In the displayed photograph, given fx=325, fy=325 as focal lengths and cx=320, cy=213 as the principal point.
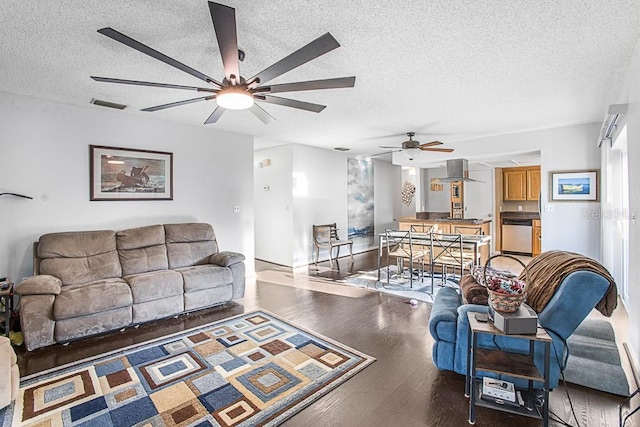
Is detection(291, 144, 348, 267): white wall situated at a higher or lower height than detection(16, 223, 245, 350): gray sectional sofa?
higher

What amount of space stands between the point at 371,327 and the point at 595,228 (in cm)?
375

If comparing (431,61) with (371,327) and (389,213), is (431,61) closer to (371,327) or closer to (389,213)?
(371,327)

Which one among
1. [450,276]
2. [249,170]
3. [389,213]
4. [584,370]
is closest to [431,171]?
[389,213]

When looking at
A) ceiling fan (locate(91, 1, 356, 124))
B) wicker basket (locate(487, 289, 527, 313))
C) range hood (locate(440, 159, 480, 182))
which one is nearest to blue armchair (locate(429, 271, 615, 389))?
wicker basket (locate(487, 289, 527, 313))

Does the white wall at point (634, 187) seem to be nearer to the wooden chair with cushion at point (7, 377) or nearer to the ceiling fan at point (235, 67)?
the ceiling fan at point (235, 67)

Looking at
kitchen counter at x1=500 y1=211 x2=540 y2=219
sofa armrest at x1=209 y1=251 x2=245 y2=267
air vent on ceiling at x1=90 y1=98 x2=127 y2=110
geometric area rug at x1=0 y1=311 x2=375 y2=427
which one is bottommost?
geometric area rug at x1=0 y1=311 x2=375 y2=427

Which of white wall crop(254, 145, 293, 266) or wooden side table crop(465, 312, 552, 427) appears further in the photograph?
white wall crop(254, 145, 293, 266)

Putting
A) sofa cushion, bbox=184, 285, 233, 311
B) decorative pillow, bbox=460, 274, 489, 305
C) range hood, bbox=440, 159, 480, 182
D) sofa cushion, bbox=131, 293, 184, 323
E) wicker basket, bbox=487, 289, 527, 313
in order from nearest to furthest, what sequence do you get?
wicker basket, bbox=487, 289, 527, 313, decorative pillow, bbox=460, 274, 489, 305, sofa cushion, bbox=131, 293, 184, 323, sofa cushion, bbox=184, 285, 233, 311, range hood, bbox=440, 159, 480, 182

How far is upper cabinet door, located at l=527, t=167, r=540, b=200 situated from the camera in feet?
24.3

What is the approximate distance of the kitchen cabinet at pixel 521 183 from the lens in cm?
743

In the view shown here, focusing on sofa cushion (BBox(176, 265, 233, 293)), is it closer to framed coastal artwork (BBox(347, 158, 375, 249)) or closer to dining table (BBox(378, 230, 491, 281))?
dining table (BBox(378, 230, 491, 281))

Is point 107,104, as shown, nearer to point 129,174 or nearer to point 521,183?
point 129,174

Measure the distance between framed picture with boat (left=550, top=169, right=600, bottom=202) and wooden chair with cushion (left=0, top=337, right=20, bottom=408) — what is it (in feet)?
20.6

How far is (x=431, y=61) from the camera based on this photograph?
105 inches
